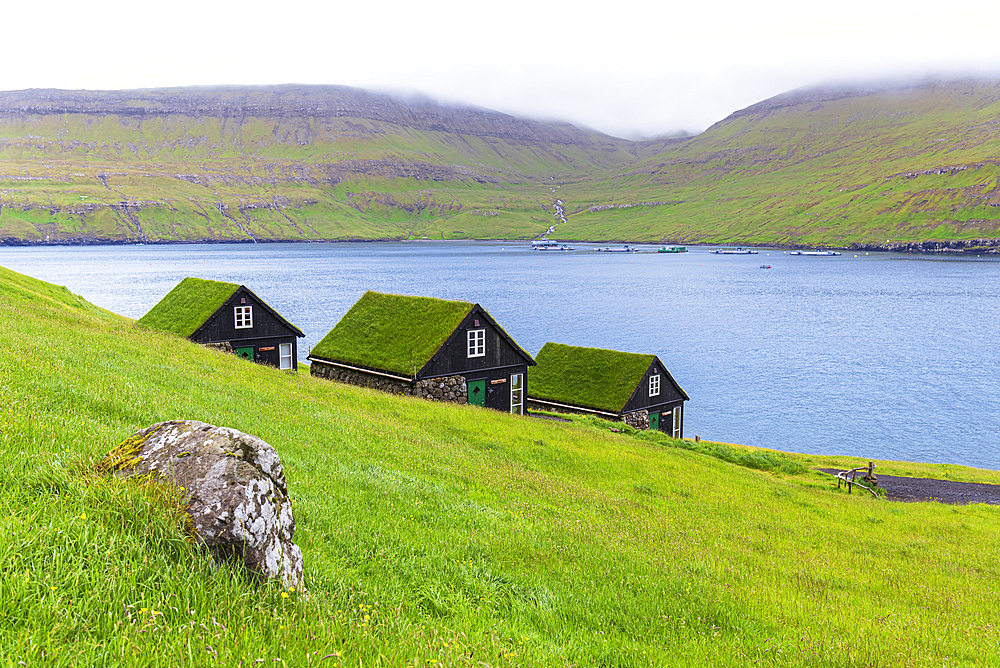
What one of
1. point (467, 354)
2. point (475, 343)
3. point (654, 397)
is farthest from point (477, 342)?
→ point (654, 397)

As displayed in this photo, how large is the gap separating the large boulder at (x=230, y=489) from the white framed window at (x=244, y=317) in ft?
144

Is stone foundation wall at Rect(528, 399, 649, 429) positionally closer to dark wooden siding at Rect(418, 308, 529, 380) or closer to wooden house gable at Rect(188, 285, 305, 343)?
dark wooden siding at Rect(418, 308, 529, 380)

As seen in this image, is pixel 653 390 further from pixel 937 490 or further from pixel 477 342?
pixel 937 490

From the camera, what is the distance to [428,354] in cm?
4169

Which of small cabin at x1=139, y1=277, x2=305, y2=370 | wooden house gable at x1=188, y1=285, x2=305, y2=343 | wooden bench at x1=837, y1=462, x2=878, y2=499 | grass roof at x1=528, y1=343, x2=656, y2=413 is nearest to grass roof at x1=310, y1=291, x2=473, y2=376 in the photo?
small cabin at x1=139, y1=277, x2=305, y2=370

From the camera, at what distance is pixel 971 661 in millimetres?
9203

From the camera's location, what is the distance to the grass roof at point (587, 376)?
49031 mm

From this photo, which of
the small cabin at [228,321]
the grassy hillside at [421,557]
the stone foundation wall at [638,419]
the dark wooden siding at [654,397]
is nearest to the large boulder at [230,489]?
the grassy hillside at [421,557]

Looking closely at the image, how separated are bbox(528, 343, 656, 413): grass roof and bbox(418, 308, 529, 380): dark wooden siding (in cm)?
717

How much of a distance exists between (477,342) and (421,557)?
34.6 metres

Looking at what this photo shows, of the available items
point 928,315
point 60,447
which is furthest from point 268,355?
point 928,315

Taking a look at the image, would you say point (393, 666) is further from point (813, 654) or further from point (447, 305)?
point (447, 305)

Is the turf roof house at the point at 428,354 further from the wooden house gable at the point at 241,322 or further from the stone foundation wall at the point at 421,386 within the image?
the wooden house gable at the point at 241,322

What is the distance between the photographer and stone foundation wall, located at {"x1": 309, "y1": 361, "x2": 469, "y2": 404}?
4181 cm
